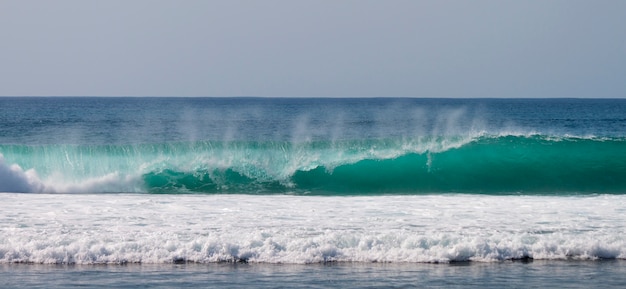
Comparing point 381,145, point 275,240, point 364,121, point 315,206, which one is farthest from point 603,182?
point 364,121

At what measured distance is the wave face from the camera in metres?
18.2

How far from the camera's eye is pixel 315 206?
1266 centimetres

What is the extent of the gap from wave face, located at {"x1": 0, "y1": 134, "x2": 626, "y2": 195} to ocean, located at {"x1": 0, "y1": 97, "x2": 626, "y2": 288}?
0.15ft

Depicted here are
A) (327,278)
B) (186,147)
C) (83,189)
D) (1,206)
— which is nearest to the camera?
(327,278)

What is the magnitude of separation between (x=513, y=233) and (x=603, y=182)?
9552mm

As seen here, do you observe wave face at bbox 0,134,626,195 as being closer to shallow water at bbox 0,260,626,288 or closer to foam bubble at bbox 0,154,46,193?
foam bubble at bbox 0,154,46,193

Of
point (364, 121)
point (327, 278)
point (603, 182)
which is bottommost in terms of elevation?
point (327, 278)

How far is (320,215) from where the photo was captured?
11.8 metres

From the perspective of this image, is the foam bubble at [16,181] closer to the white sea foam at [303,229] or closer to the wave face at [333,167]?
the wave face at [333,167]

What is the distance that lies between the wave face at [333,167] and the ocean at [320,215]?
0.15 feet

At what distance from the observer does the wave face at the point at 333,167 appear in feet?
59.6

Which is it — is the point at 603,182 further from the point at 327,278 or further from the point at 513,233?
the point at 327,278

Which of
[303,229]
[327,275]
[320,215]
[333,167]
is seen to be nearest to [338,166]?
[333,167]

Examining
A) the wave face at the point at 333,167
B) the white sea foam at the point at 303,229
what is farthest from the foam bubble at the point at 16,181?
the white sea foam at the point at 303,229
